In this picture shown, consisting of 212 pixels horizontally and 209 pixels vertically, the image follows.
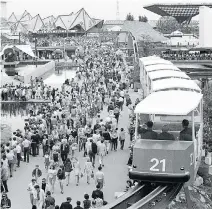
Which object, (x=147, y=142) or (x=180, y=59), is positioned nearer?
(x=147, y=142)

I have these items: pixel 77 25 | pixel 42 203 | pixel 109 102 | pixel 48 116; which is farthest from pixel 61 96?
pixel 77 25

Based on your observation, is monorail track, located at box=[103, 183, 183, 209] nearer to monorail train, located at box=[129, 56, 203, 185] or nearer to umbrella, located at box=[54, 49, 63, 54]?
monorail train, located at box=[129, 56, 203, 185]

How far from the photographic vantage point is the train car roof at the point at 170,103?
12539 mm

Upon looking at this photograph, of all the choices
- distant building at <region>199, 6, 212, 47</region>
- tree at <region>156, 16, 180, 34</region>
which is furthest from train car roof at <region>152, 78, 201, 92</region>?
tree at <region>156, 16, 180, 34</region>

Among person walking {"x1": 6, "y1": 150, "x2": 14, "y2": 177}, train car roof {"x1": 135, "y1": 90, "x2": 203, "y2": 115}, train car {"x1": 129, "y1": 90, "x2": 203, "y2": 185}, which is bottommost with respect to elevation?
person walking {"x1": 6, "y1": 150, "x2": 14, "y2": 177}

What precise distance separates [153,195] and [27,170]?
7.40m

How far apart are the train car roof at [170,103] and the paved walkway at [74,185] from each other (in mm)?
3383

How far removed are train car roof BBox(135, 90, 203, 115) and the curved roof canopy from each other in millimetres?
95839

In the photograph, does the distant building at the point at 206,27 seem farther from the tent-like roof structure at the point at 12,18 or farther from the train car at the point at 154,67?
the tent-like roof structure at the point at 12,18

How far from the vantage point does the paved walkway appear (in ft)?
50.6

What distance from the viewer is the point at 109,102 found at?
2814 centimetres

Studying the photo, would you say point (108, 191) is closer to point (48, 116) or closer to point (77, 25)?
point (48, 116)

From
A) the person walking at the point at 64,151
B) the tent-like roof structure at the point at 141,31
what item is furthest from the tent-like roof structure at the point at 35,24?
the person walking at the point at 64,151

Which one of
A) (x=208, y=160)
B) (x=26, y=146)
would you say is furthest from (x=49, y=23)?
(x=208, y=160)
